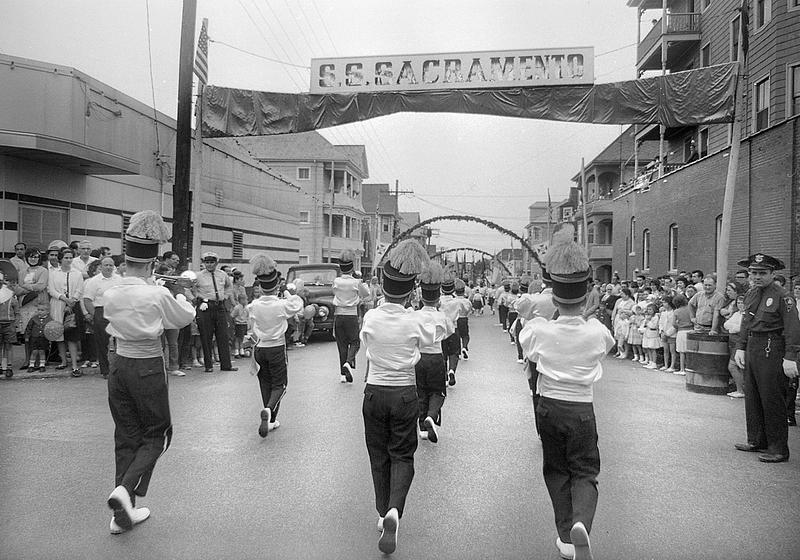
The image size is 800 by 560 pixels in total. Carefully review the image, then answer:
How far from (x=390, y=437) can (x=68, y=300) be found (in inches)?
318

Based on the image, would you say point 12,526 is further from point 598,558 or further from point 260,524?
point 598,558

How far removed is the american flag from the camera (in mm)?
14682

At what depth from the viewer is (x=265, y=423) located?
7.02m

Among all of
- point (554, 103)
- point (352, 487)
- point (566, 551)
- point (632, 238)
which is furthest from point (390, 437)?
point (632, 238)

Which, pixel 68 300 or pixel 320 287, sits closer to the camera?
pixel 68 300

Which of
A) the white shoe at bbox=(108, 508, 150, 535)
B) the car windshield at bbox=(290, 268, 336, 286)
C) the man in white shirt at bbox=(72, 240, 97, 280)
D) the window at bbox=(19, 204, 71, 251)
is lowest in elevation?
the white shoe at bbox=(108, 508, 150, 535)

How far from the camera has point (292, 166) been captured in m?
46.3

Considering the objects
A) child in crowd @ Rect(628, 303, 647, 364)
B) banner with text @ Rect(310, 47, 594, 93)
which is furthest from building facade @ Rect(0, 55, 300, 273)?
child in crowd @ Rect(628, 303, 647, 364)

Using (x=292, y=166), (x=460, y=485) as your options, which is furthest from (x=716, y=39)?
(x=292, y=166)

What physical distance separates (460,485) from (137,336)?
111 inches

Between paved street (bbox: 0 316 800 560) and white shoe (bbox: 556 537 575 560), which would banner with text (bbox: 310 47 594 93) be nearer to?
paved street (bbox: 0 316 800 560)

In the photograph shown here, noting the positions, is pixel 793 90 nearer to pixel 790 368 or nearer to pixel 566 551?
pixel 790 368

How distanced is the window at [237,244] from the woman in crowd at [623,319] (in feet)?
48.3

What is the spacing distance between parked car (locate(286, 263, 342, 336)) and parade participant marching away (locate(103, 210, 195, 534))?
37.0 ft
